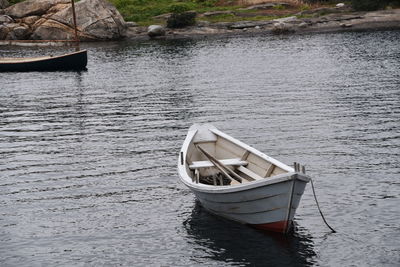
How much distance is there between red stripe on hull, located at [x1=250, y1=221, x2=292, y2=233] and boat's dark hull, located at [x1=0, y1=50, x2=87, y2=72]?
154 feet

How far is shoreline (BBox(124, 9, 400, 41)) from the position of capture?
3354 inches

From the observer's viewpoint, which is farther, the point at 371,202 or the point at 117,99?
the point at 117,99

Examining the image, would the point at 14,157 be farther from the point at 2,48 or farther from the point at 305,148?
the point at 2,48

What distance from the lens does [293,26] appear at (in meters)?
86.9

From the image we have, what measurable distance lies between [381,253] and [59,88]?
39.7 metres

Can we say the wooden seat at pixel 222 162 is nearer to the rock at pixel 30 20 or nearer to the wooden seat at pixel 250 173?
the wooden seat at pixel 250 173

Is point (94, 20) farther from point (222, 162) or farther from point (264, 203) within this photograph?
point (264, 203)

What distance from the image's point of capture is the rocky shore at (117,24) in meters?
86.8

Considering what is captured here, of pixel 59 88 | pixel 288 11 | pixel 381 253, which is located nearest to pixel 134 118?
pixel 59 88

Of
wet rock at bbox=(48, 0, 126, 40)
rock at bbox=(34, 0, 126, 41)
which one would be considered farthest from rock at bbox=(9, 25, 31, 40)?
wet rock at bbox=(48, 0, 126, 40)

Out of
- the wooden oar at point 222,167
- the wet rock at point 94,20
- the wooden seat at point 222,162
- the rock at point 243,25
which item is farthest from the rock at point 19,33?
the wooden seat at point 222,162

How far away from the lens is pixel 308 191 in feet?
80.2

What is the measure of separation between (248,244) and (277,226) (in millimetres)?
1134

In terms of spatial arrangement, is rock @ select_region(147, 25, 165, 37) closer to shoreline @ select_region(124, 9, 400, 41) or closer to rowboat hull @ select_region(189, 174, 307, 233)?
shoreline @ select_region(124, 9, 400, 41)
